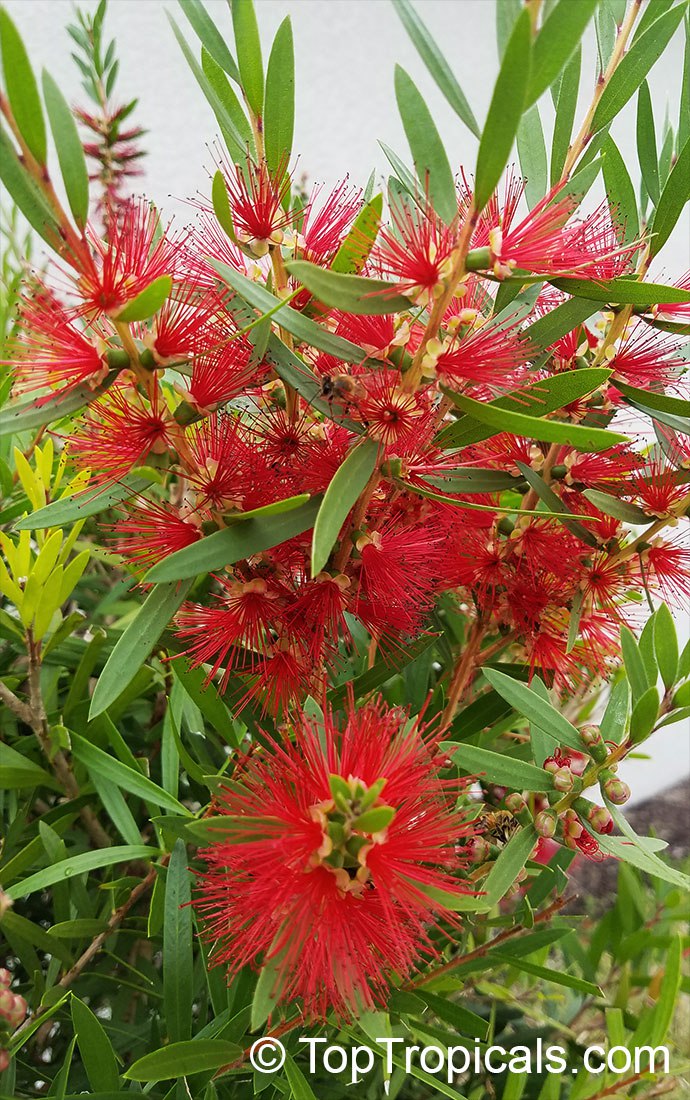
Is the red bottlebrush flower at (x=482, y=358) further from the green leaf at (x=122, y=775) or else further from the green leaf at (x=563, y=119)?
the green leaf at (x=122, y=775)

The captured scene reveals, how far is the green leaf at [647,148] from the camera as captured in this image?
1.12 ft

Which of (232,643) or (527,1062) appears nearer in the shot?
(232,643)

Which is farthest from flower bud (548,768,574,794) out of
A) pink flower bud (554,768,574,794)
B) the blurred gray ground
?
the blurred gray ground

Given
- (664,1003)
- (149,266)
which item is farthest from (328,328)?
(664,1003)

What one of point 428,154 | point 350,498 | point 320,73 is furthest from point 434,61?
point 320,73

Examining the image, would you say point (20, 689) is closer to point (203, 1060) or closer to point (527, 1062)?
point (203, 1060)

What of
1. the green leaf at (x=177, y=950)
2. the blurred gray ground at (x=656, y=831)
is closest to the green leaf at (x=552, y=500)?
the green leaf at (x=177, y=950)

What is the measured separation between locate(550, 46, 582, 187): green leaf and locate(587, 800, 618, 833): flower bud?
235 mm

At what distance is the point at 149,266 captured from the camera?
0.27 meters

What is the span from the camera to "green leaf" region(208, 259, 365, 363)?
24 centimetres

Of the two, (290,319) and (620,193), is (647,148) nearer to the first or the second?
(620,193)

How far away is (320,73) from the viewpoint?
1.12 metres

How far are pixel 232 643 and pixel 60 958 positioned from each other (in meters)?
0.20

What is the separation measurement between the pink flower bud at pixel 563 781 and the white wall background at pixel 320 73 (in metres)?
0.88
